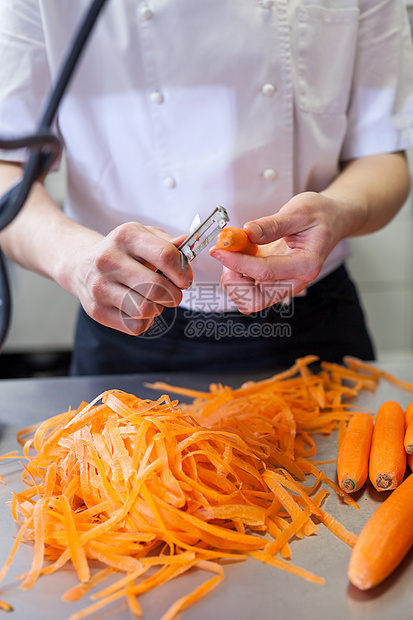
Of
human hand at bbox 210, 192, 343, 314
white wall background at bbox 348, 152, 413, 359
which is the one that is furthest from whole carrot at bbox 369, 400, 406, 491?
white wall background at bbox 348, 152, 413, 359

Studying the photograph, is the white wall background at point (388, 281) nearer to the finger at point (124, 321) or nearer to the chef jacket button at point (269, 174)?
the chef jacket button at point (269, 174)

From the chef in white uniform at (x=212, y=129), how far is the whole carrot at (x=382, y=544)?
0.28m

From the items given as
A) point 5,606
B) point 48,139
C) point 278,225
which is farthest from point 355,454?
point 48,139

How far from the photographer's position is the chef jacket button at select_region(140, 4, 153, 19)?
2.65 ft

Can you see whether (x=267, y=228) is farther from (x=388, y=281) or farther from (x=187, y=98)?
(x=388, y=281)

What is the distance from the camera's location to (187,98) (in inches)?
32.6

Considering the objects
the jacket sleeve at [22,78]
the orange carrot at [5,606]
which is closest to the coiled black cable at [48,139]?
the orange carrot at [5,606]

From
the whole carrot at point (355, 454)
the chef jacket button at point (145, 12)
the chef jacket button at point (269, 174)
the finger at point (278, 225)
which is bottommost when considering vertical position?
the whole carrot at point (355, 454)

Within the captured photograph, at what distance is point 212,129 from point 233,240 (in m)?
0.32

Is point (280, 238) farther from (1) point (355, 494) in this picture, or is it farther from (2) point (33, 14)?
(2) point (33, 14)

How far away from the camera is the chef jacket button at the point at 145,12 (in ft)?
2.65

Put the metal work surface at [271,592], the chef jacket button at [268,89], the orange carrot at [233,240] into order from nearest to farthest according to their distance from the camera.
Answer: the metal work surface at [271,592], the orange carrot at [233,240], the chef jacket button at [268,89]

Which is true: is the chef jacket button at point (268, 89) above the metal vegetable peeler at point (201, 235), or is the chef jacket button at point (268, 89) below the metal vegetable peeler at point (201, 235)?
above

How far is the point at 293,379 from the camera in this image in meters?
0.94
